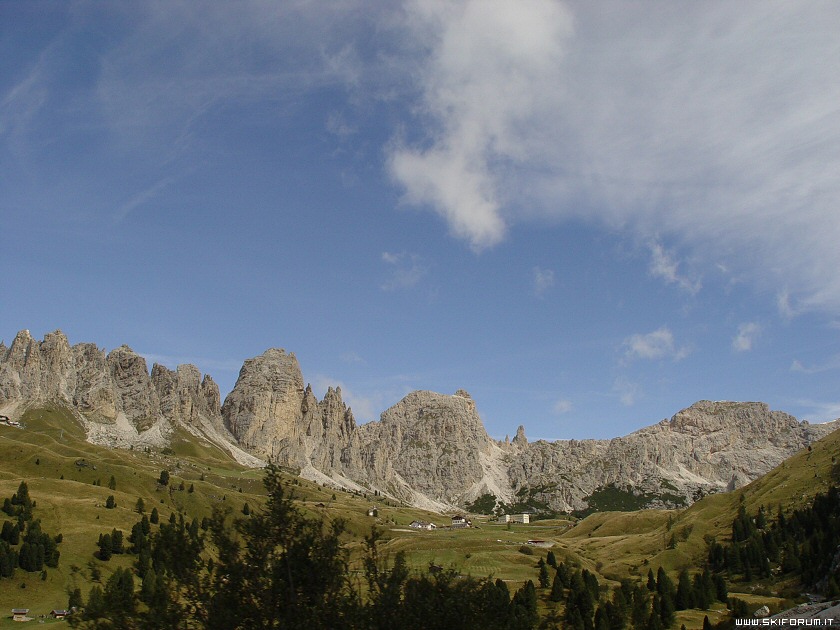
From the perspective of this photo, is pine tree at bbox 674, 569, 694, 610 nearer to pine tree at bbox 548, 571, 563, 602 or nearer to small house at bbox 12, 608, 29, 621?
pine tree at bbox 548, 571, 563, 602

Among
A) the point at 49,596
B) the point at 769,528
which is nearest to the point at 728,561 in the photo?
the point at 769,528

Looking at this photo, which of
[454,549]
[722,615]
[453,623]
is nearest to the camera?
[453,623]

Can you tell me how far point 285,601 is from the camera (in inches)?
1024

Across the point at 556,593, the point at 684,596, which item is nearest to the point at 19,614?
the point at 556,593

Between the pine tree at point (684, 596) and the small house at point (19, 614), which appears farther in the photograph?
the pine tree at point (684, 596)

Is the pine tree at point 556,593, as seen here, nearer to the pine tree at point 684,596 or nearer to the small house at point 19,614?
the pine tree at point 684,596

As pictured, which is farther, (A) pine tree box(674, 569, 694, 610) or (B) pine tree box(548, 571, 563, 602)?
(B) pine tree box(548, 571, 563, 602)

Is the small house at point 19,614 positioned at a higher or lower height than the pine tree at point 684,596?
lower

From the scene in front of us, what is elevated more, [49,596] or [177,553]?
[177,553]

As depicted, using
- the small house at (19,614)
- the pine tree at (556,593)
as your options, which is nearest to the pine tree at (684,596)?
the pine tree at (556,593)

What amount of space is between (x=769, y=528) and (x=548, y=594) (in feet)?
270

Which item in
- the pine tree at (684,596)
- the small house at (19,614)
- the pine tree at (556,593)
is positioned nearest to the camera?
the small house at (19,614)

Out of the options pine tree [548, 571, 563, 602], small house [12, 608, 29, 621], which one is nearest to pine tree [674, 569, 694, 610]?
pine tree [548, 571, 563, 602]

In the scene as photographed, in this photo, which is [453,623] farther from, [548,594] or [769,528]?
[769,528]
